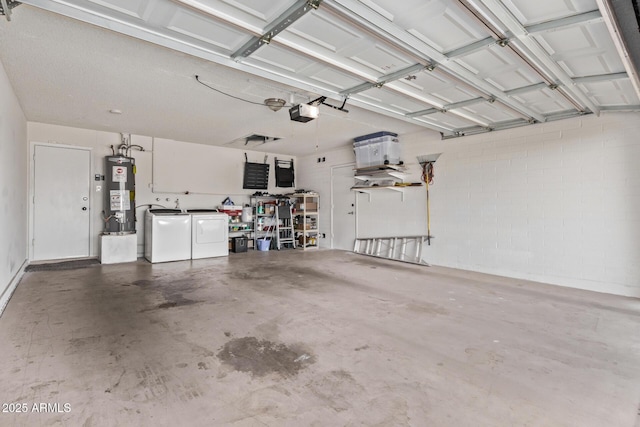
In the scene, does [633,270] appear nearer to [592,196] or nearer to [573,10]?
[592,196]

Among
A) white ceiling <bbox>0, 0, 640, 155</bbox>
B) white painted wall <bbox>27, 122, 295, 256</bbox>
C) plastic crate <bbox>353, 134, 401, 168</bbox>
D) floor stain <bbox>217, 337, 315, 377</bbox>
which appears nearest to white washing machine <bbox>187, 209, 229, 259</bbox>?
white painted wall <bbox>27, 122, 295, 256</bbox>

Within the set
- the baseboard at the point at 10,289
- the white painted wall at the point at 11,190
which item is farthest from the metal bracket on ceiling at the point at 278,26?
the baseboard at the point at 10,289

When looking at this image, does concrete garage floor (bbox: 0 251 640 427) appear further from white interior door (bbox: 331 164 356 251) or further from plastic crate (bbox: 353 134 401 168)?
white interior door (bbox: 331 164 356 251)

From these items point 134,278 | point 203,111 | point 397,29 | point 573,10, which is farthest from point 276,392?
point 203,111

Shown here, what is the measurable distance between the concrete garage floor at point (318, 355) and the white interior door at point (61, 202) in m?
2.05

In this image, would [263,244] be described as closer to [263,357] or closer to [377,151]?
[377,151]

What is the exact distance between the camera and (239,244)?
781 cm

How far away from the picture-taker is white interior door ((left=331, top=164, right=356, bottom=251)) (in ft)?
25.7

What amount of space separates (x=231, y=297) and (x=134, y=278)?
1983 mm

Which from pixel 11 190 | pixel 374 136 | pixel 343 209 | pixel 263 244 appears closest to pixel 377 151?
pixel 374 136

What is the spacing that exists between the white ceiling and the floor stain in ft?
7.83

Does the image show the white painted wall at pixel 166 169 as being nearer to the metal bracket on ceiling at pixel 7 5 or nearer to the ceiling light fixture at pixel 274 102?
the ceiling light fixture at pixel 274 102

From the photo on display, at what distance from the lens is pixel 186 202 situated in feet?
25.1

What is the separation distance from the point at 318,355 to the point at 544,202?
426cm
